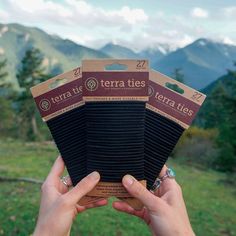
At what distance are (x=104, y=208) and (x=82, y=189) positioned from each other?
8881mm

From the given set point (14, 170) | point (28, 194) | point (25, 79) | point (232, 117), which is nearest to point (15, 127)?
point (25, 79)

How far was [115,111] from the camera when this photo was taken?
8.25 feet

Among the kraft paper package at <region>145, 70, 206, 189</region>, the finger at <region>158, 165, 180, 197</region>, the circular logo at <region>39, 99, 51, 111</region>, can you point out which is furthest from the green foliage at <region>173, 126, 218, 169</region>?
the circular logo at <region>39, 99, 51, 111</region>

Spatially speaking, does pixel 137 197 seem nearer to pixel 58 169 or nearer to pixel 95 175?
pixel 95 175

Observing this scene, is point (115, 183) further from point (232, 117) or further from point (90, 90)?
point (232, 117)

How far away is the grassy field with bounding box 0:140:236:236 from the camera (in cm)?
923

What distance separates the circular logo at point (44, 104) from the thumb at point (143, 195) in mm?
671

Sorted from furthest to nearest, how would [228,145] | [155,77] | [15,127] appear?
[15,127]
[228,145]
[155,77]

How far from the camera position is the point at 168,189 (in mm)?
2711

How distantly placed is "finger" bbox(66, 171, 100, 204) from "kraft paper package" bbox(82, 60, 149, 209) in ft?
0.31

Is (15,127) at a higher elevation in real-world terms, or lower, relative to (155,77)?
lower

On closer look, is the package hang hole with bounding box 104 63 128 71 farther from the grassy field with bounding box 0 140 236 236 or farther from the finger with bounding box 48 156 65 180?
the grassy field with bounding box 0 140 236 236

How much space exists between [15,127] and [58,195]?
48616mm

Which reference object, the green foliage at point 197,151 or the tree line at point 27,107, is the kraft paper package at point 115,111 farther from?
the tree line at point 27,107
